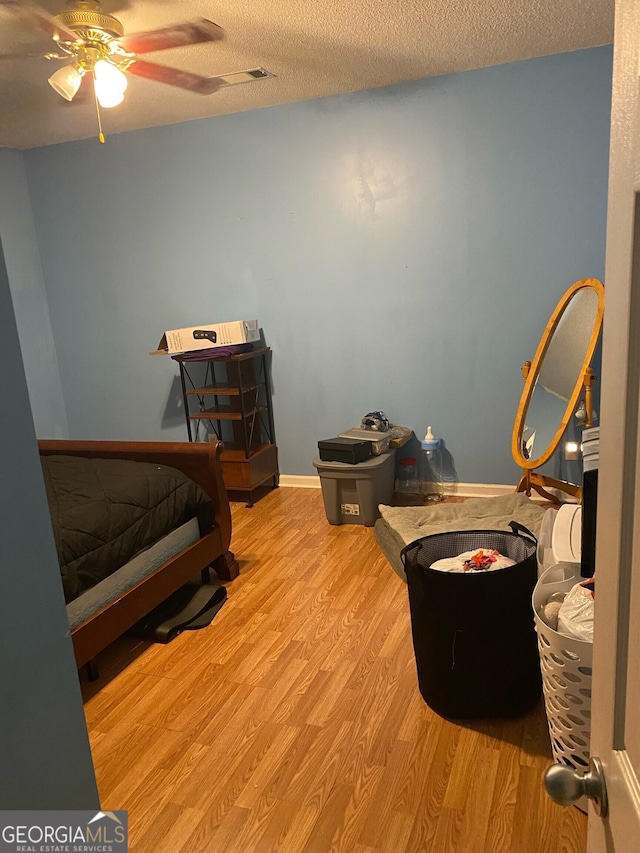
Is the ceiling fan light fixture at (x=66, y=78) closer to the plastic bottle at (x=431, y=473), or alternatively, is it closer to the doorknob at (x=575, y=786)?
the plastic bottle at (x=431, y=473)

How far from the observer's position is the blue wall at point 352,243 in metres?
3.35

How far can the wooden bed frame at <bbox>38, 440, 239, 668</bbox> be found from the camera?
2248 mm

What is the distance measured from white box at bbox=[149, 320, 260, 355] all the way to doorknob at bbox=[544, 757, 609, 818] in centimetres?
→ 335

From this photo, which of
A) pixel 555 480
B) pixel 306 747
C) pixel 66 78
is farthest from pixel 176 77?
pixel 306 747

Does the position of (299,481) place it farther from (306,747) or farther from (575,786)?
(575,786)

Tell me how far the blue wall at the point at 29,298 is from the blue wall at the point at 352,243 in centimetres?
9

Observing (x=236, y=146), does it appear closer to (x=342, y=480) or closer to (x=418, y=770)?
(x=342, y=480)

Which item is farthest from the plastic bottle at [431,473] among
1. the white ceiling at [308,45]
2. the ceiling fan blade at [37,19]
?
the ceiling fan blade at [37,19]

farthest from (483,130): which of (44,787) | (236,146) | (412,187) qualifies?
(44,787)

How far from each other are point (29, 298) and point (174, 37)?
8.16 feet

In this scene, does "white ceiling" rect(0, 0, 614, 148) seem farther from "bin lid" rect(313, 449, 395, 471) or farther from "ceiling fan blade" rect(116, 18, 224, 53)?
"bin lid" rect(313, 449, 395, 471)

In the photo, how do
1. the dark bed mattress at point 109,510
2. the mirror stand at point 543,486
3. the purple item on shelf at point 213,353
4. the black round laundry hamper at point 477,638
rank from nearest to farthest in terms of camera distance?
the black round laundry hamper at point 477,638, the dark bed mattress at point 109,510, the mirror stand at point 543,486, the purple item on shelf at point 213,353

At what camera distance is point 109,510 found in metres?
2.34

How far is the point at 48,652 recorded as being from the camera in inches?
40.1
